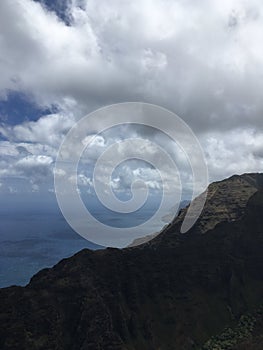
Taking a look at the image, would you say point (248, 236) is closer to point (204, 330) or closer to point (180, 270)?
point (180, 270)

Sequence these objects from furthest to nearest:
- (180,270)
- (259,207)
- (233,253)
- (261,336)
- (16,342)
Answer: (259,207)
(233,253)
(180,270)
(261,336)
(16,342)

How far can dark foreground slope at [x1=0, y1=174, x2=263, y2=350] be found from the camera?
102 meters

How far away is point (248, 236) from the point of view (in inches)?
6585

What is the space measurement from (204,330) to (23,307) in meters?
67.3

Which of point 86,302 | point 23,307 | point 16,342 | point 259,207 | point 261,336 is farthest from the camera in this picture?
point 259,207

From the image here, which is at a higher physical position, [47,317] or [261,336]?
[47,317]

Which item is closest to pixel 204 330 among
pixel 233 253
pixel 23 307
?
pixel 233 253

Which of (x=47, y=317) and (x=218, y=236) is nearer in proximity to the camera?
(x=47, y=317)

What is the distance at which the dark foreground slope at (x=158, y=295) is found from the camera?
102062 millimetres

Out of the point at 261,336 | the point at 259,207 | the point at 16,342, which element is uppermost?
the point at 259,207

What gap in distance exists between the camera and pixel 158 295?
134 m

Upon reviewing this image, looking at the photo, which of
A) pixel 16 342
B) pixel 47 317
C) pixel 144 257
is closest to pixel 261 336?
pixel 144 257

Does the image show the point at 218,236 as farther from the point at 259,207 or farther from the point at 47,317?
the point at 47,317

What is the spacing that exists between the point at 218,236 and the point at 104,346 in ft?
272
